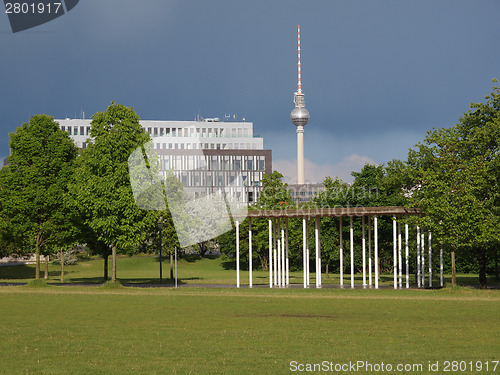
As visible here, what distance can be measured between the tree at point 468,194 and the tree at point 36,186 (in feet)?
88.2

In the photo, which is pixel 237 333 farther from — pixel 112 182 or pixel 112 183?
pixel 112 182

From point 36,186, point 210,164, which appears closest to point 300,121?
point 210,164

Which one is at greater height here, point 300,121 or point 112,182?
point 300,121

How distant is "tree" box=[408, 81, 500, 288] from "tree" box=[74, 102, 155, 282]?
64.4 ft

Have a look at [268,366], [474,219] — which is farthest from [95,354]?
[474,219]

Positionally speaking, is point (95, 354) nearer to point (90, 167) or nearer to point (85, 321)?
point (85, 321)

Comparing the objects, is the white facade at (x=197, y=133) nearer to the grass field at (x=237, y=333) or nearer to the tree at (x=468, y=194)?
the tree at (x=468, y=194)

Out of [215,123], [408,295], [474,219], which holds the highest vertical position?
[215,123]

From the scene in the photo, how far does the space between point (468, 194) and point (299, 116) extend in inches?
5881

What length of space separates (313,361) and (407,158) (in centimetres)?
4638

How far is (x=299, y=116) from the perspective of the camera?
193m

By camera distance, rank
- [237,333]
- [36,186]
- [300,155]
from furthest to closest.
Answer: [300,155] → [36,186] → [237,333]

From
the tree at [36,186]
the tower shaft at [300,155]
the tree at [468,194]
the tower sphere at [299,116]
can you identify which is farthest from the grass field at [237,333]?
the tower sphere at [299,116]

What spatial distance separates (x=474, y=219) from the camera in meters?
44.3
